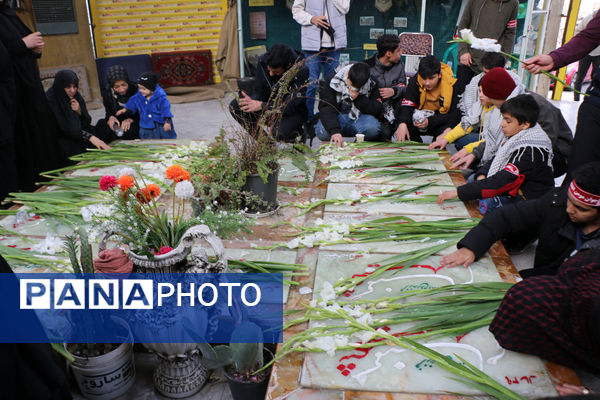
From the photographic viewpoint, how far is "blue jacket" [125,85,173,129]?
14.7 ft

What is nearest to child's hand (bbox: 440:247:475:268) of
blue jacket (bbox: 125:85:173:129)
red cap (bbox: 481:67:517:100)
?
red cap (bbox: 481:67:517:100)

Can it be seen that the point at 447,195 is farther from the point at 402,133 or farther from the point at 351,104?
the point at 351,104

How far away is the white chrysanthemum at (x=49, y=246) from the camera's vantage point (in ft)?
6.62

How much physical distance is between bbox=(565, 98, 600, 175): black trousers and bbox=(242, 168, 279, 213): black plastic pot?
165 centimetres

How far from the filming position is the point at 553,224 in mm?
2090

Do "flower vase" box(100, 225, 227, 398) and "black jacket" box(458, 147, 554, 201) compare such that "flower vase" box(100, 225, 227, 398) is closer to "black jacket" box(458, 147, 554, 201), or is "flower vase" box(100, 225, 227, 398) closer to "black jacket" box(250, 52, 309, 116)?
"black jacket" box(458, 147, 554, 201)

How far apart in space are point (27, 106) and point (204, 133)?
2332mm

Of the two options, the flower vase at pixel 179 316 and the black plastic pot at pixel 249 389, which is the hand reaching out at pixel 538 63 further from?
the black plastic pot at pixel 249 389

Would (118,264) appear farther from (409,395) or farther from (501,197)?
(501,197)

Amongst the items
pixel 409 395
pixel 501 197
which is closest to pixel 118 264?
pixel 409 395

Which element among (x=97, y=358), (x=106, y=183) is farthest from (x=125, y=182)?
(x=97, y=358)

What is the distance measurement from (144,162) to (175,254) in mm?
1709

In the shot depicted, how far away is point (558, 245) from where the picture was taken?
213cm

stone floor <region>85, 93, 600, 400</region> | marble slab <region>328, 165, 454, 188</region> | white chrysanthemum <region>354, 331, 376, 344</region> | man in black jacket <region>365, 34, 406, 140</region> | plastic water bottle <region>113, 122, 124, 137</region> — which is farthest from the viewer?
plastic water bottle <region>113, 122, 124, 137</region>
